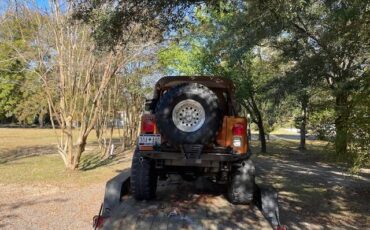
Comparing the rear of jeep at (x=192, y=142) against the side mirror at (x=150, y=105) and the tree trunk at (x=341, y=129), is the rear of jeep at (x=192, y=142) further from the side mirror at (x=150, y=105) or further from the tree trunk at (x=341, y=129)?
the tree trunk at (x=341, y=129)

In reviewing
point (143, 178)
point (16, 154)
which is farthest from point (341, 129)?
point (16, 154)

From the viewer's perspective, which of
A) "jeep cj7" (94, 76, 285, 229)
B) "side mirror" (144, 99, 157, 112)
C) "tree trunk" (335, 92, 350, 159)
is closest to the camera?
"jeep cj7" (94, 76, 285, 229)

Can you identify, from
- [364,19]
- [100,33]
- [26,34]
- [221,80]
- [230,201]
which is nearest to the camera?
[230,201]

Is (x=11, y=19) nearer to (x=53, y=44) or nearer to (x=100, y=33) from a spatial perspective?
(x=53, y=44)

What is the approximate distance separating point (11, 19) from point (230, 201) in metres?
13.3

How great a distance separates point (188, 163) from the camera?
613 centimetres

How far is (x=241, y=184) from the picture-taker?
613cm

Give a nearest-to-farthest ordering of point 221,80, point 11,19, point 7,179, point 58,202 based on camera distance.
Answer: point 221,80 → point 58,202 → point 7,179 → point 11,19

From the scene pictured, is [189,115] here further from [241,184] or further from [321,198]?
[321,198]

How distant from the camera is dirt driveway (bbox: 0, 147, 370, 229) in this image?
8977 mm

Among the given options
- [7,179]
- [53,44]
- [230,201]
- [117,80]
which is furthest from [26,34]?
[230,201]

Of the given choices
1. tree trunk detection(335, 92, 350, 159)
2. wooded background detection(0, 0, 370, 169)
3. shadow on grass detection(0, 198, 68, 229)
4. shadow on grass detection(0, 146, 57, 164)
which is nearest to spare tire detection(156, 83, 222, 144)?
wooded background detection(0, 0, 370, 169)

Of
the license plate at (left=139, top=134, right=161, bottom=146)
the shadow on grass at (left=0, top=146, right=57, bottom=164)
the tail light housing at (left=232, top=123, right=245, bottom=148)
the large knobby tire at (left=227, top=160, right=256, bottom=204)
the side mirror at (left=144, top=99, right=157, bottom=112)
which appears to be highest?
the side mirror at (left=144, top=99, right=157, bottom=112)

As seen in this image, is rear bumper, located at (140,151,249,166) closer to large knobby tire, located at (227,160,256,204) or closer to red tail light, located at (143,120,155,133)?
large knobby tire, located at (227,160,256,204)
